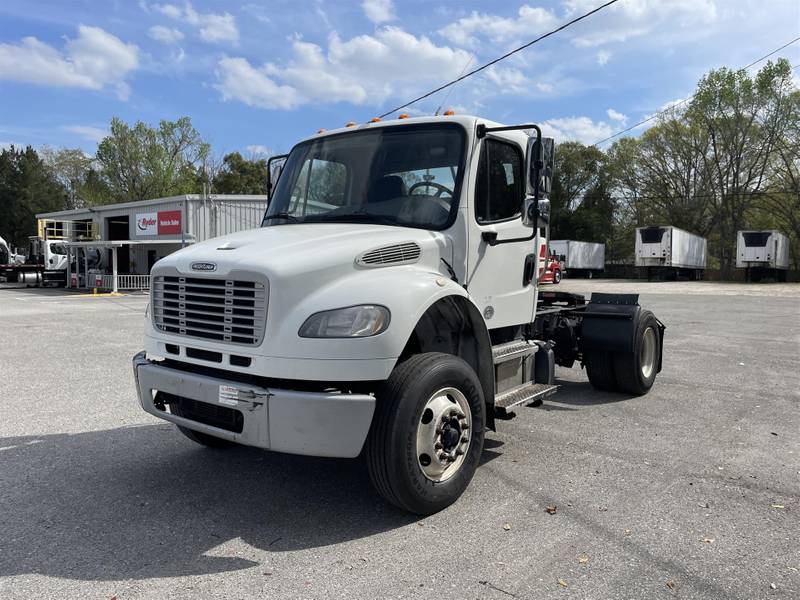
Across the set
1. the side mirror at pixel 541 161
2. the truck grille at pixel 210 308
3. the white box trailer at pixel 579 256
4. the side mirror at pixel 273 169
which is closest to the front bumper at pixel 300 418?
the truck grille at pixel 210 308

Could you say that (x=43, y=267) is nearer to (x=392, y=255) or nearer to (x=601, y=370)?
(x=601, y=370)

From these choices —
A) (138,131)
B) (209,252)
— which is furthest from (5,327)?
(138,131)

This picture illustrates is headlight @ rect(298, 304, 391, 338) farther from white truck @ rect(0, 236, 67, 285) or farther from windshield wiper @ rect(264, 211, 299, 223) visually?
white truck @ rect(0, 236, 67, 285)

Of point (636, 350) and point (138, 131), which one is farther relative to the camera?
point (138, 131)

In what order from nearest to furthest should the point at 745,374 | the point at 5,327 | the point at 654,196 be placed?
the point at 745,374 < the point at 5,327 < the point at 654,196

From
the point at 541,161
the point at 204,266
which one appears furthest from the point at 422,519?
the point at 541,161

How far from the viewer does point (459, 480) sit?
3949 mm

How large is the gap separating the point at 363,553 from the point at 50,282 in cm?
3691

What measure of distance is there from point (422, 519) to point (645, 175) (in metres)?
59.3

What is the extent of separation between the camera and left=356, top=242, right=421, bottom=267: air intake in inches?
149

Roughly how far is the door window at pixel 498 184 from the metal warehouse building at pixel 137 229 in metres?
23.8

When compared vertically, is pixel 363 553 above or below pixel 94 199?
below

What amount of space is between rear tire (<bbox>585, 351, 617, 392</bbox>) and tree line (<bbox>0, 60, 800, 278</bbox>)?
127 feet

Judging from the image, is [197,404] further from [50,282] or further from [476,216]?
[50,282]
